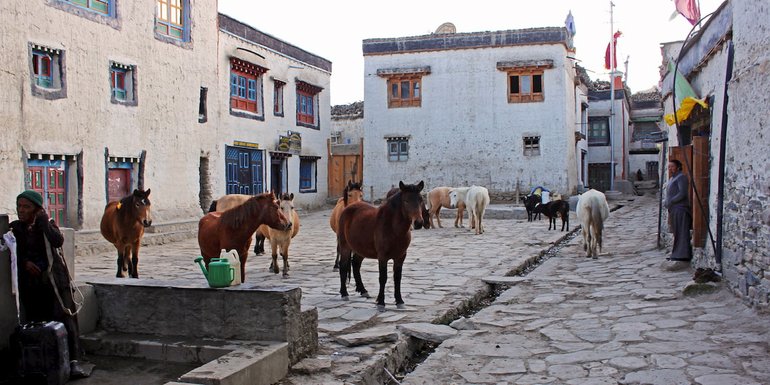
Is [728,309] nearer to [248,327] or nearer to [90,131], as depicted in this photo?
[248,327]

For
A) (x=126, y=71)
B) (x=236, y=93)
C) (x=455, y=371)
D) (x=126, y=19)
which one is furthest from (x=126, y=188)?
(x=455, y=371)

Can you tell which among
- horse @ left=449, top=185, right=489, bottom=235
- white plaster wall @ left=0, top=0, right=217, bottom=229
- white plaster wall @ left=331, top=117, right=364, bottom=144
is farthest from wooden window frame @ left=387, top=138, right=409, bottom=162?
white plaster wall @ left=0, top=0, right=217, bottom=229

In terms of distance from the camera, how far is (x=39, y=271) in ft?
16.1

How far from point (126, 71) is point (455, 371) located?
1335cm

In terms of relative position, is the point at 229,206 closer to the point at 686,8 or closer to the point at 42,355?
the point at 42,355

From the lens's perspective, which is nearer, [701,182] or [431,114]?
[701,182]

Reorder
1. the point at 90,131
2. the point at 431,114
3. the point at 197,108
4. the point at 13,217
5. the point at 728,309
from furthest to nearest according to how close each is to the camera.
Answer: the point at 431,114 < the point at 197,108 < the point at 90,131 < the point at 13,217 < the point at 728,309

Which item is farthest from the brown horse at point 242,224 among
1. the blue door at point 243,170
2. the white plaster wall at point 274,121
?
the blue door at point 243,170

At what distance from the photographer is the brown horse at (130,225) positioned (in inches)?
374

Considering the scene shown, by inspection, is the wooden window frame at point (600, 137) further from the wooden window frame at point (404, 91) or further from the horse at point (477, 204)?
the horse at point (477, 204)

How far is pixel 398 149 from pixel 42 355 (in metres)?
25.2

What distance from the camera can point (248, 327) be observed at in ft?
16.6

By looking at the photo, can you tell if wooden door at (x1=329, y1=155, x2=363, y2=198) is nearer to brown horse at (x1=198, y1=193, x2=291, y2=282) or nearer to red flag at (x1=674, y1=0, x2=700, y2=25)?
red flag at (x1=674, y1=0, x2=700, y2=25)

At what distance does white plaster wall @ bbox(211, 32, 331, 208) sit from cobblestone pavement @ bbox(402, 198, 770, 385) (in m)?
13.9
